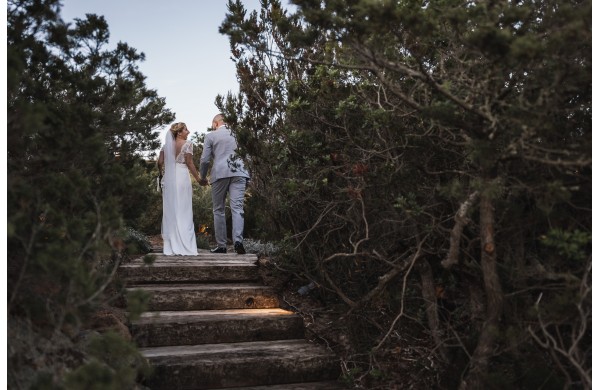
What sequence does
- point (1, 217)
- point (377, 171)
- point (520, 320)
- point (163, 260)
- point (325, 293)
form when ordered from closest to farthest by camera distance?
point (1, 217), point (520, 320), point (377, 171), point (325, 293), point (163, 260)

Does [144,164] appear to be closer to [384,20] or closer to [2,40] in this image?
[2,40]

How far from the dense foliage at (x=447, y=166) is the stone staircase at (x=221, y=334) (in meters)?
0.46

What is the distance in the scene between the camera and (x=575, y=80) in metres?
2.89

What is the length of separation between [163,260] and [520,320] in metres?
4.89

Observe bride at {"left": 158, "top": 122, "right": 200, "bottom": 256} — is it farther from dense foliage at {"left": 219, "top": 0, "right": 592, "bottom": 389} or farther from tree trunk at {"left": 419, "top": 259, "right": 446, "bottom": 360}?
tree trunk at {"left": 419, "top": 259, "right": 446, "bottom": 360}

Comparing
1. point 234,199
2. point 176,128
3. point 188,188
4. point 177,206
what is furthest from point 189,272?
point 176,128

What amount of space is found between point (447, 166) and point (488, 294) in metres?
1.16

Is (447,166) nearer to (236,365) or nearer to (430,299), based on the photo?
(430,299)

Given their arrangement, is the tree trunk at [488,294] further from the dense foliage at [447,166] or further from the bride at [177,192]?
the bride at [177,192]

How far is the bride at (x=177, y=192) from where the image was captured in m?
8.68

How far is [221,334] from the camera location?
17.0ft

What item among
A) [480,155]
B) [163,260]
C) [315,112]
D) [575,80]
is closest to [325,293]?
[315,112]

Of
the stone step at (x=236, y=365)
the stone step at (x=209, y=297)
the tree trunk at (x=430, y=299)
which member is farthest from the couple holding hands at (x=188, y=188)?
the tree trunk at (x=430, y=299)

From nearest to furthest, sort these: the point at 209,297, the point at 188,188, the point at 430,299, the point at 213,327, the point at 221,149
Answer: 1. the point at 430,299
2. the point at 213,327
3. the point at 209,297
4. the point at 221,149
5. the point at 188,188
